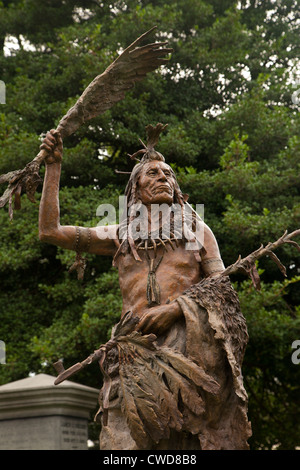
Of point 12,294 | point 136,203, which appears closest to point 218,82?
point 12,294

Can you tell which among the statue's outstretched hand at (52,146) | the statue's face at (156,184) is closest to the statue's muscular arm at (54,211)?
the statue's outstretched hand at (52,146)

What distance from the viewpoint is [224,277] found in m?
3.70

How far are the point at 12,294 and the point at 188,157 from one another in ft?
11.2

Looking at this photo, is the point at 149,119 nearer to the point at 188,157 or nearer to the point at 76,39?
the point at 188,157

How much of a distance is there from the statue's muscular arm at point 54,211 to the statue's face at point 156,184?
0.41 metres

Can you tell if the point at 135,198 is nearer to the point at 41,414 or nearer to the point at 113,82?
the point at 113,82

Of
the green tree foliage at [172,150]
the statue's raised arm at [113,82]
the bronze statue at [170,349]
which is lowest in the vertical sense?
the bronze statue at [170,349]

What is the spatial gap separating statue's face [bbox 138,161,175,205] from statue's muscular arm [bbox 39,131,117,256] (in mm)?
407
